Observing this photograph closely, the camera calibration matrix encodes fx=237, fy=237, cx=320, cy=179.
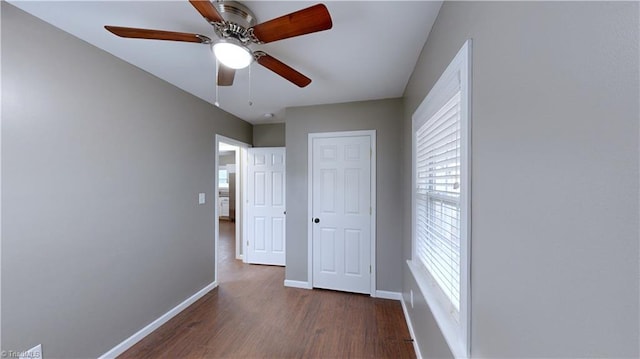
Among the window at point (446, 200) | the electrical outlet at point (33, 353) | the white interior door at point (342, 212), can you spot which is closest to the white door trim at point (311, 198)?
the white interior door at point (342, 212)

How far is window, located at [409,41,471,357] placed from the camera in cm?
101

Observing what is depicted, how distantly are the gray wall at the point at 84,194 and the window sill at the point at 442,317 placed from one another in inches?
92.6

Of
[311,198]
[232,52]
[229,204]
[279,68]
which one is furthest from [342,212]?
[229,204]

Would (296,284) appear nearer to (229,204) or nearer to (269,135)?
(269,135)

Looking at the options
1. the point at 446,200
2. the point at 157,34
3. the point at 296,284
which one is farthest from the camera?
the point at 296,284

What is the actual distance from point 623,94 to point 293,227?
296cm

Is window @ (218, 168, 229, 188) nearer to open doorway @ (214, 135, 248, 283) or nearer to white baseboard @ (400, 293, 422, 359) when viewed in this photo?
open doorway @ (214, 135, 248, 283)

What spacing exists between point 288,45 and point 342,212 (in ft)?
6.40

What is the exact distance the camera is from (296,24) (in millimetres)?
1116

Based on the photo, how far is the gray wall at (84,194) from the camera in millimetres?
1357

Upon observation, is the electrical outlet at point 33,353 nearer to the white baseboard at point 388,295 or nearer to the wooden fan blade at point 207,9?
the wooden fan blade at point 207,9

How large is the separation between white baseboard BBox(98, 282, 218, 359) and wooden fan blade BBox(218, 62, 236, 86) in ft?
7.39

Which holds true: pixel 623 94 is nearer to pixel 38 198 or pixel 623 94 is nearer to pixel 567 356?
pixel 567 356

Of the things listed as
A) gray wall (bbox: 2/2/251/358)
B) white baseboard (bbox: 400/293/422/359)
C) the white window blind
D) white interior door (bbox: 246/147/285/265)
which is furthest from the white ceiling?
white baseboard (bbox: 400/293/422/359)
